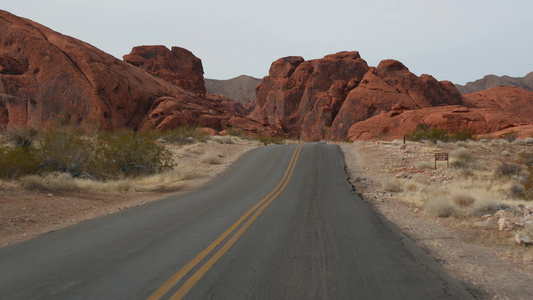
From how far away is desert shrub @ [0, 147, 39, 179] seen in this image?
12.1 m

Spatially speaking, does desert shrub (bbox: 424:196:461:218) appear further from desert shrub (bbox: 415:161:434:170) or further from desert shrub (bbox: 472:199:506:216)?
desert shrub (bbox: 415:161:434:170)

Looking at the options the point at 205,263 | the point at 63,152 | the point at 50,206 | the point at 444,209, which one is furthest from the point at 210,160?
the point at 205,263

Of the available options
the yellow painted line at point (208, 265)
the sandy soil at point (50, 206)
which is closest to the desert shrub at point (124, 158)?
the sandy soil at point (50, 206)

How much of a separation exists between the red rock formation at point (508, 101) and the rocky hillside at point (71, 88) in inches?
2250

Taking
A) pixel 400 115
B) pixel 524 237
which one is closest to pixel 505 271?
pixel 524 237

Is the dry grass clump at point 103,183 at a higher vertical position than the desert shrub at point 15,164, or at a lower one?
lower

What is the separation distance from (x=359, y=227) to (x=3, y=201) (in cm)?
974

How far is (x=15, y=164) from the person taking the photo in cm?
1227

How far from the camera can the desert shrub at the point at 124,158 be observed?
689 inches

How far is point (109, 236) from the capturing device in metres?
7.07

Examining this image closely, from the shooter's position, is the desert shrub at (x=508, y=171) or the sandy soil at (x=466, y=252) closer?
the sandy soil at (x=466, y=252)

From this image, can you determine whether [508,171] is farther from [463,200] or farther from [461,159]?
[463,200]

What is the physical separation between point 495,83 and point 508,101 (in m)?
77.3

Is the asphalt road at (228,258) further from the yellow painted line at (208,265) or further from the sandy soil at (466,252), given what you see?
the sandy soil at (466,252)
